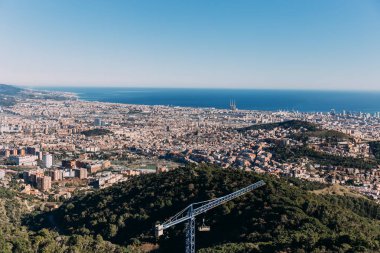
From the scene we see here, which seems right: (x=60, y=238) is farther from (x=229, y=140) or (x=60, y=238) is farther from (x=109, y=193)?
(x=229, y=140)

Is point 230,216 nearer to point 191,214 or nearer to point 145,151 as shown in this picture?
point 191,214

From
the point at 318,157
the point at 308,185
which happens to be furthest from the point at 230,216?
the point at 318,157

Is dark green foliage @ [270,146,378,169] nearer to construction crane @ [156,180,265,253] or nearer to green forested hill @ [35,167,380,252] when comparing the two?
green forested hill @ [35,167,380,252]

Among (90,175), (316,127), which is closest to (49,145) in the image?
(90,175)

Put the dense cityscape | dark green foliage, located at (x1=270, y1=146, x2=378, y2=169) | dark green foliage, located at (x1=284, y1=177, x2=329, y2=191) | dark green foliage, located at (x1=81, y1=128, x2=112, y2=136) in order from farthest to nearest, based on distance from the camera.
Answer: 1. dark green foliage, located at (x1=81, y1=128, x2=112, y2=136)
2. dark green foliage, located at (x1=270, y1=146, x2=378, y2=169)
3. the dense cityscape
4. dark green foliage, located at (x1=284, y1=177, x2=329, y2=191)

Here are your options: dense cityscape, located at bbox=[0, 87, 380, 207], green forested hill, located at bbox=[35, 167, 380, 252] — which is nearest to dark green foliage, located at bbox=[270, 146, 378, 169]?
dense cityscape, located at bbox=[0, 87, 380, 207]
